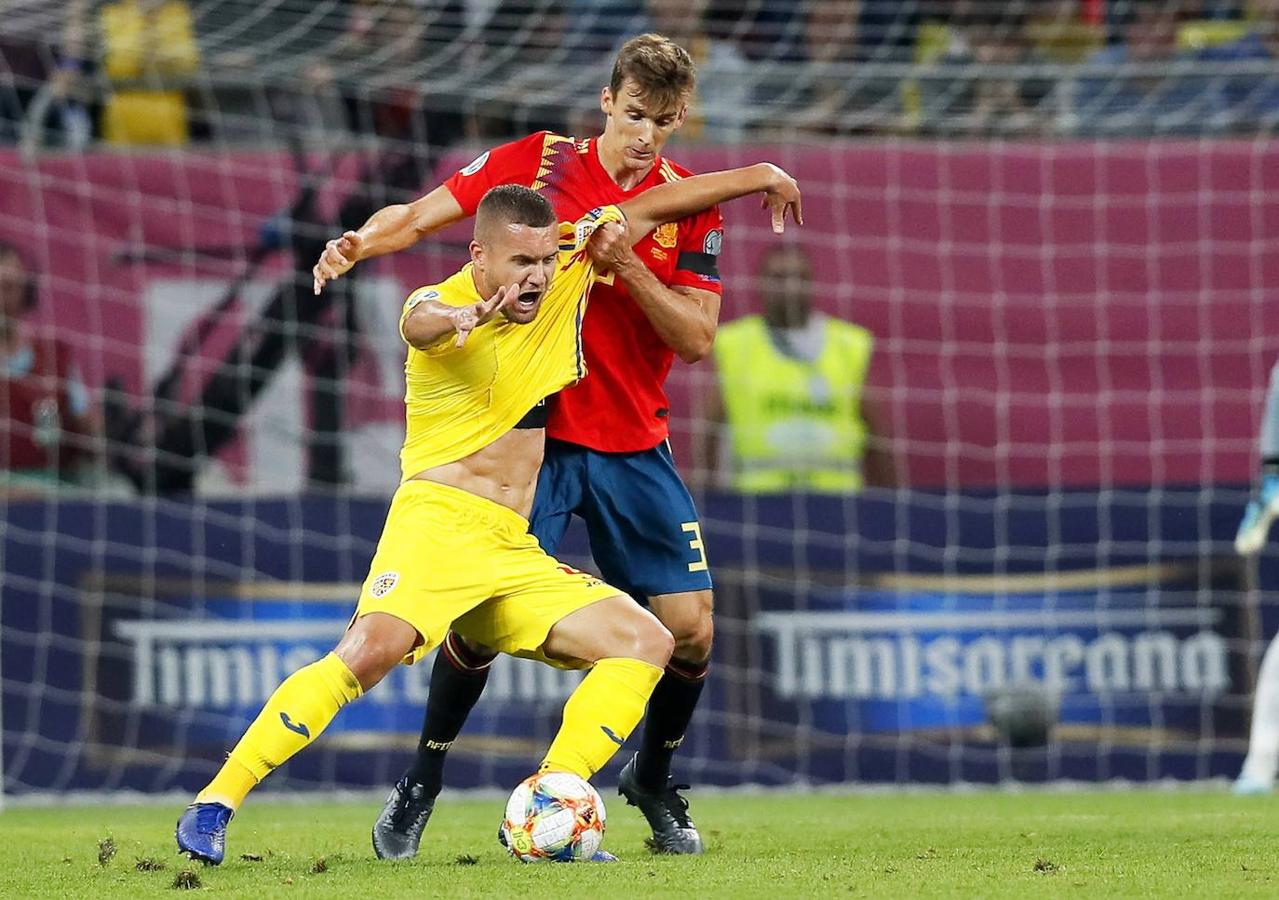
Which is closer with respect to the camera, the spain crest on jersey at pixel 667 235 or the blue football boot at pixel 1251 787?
the spain crest on jersey at pixel 667 235

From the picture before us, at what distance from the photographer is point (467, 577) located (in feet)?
17.5

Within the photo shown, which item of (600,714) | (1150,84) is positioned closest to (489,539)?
(600,714)

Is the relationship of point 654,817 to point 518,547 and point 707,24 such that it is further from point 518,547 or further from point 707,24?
point 707,24

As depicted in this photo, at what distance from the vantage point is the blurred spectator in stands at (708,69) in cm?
1104

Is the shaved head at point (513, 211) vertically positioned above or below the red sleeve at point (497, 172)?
below

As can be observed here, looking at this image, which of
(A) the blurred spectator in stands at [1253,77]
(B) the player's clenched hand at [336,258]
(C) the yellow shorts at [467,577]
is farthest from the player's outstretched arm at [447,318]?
(A) the blurred spectator in stands at [1253,77]

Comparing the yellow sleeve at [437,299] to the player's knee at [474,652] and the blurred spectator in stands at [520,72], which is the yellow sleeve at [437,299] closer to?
the player's knee at [474,652]

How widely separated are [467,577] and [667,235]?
1.22 m

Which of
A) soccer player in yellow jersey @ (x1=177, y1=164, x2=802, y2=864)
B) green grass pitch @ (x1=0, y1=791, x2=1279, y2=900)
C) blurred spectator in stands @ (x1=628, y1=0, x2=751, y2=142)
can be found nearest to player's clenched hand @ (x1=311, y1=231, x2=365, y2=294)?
soccer player in yellow jersey @ (x1=177, y1=164, x2=802, y2=864)

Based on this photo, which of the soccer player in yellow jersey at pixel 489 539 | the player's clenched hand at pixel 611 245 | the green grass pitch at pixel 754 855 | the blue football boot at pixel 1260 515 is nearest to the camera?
the green grass pitch at pixel 754 855

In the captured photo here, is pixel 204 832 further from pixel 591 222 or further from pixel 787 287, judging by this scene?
pixel 787 287

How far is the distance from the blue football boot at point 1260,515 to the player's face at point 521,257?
417 cm

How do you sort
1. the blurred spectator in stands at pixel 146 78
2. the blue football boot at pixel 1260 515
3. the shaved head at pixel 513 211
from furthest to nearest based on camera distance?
the blurred spectator in stands at pixel 146 78
the blue football boot at pixel 1260 515
the shaved head at pixel 513 211

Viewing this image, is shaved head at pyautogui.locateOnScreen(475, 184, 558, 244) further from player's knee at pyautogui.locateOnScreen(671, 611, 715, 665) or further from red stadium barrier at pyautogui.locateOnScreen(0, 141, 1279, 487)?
red stadium barrier at pyautogui.locateOnScreen(0, 141, 1279, 487)
